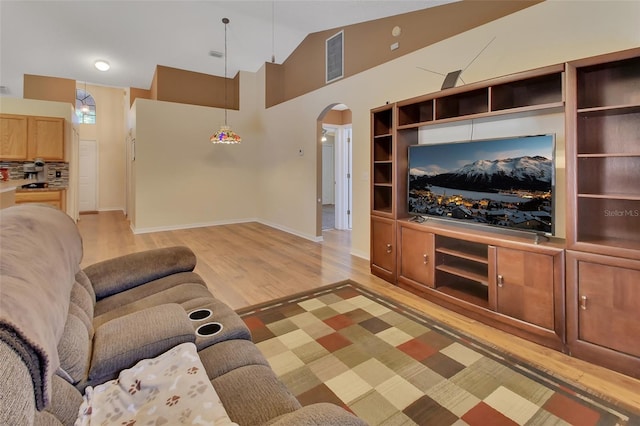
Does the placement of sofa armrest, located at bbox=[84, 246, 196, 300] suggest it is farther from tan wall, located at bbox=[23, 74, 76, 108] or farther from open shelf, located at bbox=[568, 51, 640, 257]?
tan wall, located at bbox=[23, 74, 76, 108]

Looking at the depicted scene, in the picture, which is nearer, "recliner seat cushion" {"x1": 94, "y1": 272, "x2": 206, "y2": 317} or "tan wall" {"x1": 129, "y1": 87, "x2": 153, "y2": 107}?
"recliner seat cushion" {"x1": 94, "y1": 272, "x2": 206, "y2": 317}

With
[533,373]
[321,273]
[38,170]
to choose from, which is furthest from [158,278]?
[38,170]

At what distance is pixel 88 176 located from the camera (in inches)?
362

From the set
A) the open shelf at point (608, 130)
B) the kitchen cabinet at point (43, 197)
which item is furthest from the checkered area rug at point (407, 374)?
the kitchen cabinet at point (43, 197)

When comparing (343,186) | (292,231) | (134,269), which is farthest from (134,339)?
(343,186)

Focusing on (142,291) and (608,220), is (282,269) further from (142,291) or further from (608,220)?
(608,220)

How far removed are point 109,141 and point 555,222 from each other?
35.9ft

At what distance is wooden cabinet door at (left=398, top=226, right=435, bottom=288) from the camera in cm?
300

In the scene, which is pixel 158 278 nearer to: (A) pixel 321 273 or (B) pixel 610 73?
(A) pixel 321 273

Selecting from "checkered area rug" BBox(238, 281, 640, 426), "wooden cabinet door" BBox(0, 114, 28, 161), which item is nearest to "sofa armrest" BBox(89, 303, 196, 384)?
"checkered area rug" BBox(238, 281, 640, 426)

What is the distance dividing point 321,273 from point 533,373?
2.36 meters

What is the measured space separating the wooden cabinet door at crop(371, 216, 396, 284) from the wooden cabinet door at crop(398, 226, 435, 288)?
5.2 inches

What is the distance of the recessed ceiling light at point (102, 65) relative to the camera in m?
6.38

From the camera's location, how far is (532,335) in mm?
2299
